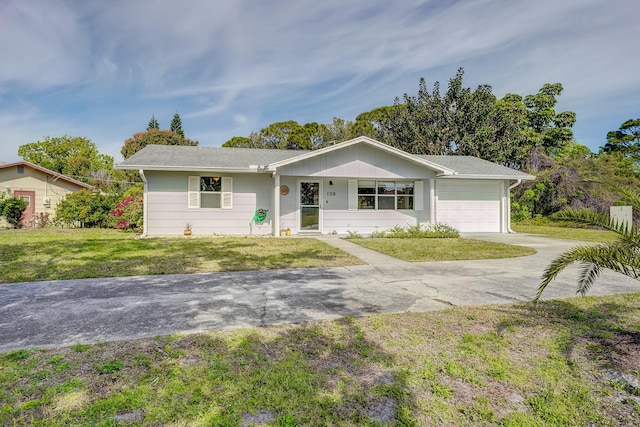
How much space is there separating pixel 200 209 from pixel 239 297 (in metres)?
9.03

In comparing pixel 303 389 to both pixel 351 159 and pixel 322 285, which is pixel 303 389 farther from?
pixel 351 159

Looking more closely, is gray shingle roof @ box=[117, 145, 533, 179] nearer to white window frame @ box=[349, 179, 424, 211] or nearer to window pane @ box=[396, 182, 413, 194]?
white window frame @ box=[349, 179, 424, 211]

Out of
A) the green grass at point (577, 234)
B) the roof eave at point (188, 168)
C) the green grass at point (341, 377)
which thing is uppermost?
the roof eave at point (188, 168)

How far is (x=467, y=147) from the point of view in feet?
83.5

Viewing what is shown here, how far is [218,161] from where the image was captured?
1345 cm

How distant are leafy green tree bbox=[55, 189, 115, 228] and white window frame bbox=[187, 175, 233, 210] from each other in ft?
21.5

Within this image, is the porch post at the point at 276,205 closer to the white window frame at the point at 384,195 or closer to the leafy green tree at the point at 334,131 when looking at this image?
the white window frame at the point at 384,195

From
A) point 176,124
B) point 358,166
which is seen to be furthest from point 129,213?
point 176,124

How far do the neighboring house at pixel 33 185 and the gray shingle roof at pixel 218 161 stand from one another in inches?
387

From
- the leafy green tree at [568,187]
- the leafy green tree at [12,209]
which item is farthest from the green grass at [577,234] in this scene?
the leafy green tree at [12,209]

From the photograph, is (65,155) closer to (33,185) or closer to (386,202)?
(33,185)

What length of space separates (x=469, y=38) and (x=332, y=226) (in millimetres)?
8885

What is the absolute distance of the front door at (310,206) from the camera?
45.7 ft

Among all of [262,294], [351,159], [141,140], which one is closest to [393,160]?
[351,159]
